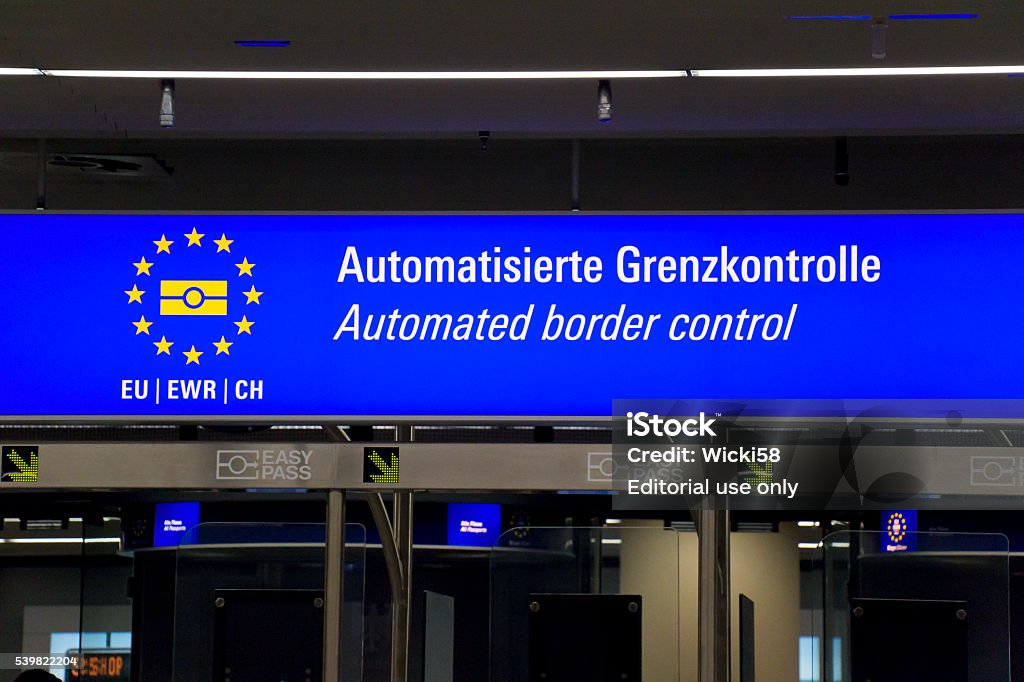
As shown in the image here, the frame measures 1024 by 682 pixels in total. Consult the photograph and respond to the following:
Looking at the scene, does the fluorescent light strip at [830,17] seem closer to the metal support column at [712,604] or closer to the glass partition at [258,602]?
→ the metal support column at [712,604]

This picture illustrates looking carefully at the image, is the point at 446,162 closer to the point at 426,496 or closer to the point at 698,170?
the point at 698,170

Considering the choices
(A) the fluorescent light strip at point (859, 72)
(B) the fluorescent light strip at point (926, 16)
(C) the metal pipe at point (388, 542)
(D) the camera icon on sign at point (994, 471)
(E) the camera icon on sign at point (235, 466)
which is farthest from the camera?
(C) the metal pipe at point (388, 542)

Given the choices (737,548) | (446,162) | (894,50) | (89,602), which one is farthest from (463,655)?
(894,50)

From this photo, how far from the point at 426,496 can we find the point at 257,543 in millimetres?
2779

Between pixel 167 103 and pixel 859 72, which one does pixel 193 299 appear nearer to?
pixel 167 103

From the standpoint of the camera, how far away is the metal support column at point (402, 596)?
4.82 metres

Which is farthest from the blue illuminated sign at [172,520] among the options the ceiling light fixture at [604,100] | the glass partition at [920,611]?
the ceiling light fixture at [604,100]

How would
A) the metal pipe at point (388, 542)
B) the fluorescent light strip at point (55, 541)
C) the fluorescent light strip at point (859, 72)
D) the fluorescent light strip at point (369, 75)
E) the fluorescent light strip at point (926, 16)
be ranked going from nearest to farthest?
the fluorescent light strip at point (926, 16)
the fluorescent light strip at point (859, 72)
the fluorescent light strip at point (369, 75)
the metal pipe at point (388, 542)
the fluorescent light strip at point (55, 541)

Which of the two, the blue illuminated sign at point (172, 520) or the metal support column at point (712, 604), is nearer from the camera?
the metal support column at point (712, 604)

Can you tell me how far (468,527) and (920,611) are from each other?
383 cm

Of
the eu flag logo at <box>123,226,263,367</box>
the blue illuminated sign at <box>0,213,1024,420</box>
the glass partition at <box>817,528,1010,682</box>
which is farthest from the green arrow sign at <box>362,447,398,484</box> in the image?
the glass partition at <box>817,528,1010,682</box>

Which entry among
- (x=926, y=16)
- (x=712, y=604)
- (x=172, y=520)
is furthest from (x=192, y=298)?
(x=172, y=520)

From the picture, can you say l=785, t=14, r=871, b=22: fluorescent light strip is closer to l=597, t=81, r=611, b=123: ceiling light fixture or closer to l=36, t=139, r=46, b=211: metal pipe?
l=597, t=81, r=611, b=123: ceiling light fixture

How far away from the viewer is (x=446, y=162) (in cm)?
561
